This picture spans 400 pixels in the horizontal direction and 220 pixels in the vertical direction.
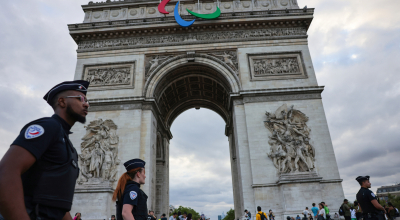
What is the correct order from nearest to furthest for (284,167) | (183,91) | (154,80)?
(284,167)
(154,80)
(183,91)

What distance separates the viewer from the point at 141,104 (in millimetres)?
17828

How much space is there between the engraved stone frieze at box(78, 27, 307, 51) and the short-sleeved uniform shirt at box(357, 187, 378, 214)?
15.8m

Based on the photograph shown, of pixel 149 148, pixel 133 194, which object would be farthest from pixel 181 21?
pixel 133 194

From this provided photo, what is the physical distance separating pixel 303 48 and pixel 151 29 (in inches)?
449

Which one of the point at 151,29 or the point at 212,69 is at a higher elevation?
the point at 151,29

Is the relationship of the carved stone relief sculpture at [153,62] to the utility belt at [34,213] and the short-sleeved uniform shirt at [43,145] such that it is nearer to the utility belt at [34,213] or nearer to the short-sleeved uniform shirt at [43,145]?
the short-sleeved uniform shirt at [43,145]

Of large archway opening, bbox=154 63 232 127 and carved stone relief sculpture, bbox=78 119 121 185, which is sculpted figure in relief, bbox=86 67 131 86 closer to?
large archway opening, bbox=154 63 232 127

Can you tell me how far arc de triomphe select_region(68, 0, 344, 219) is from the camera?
604 inches

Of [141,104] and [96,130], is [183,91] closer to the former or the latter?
[141,104]

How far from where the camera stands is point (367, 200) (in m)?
5.14

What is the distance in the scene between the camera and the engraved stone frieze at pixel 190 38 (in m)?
19.5

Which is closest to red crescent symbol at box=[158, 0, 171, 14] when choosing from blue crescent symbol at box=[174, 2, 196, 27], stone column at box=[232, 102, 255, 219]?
blue crescent symbol at box=[174, 2, 196, 27]

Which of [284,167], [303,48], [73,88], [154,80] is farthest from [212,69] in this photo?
[73,88]

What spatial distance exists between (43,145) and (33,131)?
0.10 meters
